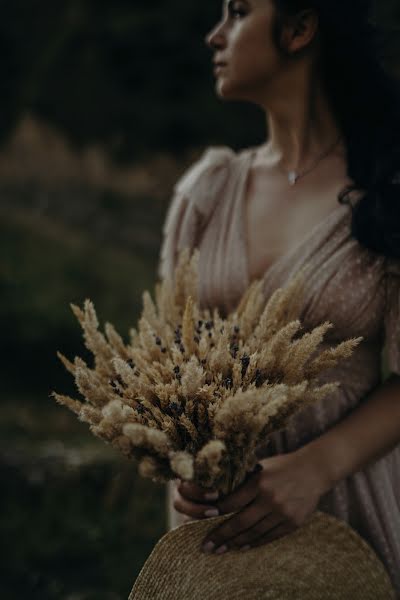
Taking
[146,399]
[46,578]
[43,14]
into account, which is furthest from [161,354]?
[43,14]

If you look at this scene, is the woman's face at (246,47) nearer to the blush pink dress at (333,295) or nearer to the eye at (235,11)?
the eye at (235,11)

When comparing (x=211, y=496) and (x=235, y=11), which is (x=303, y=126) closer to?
(x=235, y=11)

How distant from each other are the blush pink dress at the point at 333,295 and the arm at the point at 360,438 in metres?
0.08

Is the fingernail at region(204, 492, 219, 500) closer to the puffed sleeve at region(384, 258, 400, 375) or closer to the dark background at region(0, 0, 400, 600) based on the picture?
the puffed sleeve at region(384, 258, 400, 375)

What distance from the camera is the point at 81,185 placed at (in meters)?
5.85

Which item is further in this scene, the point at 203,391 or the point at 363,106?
the point at 363,106

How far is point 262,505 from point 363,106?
1.03 meters

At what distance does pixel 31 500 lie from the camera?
387 centimetres

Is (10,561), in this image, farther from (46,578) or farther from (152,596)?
(152,596)

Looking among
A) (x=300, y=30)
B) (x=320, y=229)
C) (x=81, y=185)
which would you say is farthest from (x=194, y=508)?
(x=81, y=185)

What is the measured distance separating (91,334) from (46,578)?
248 centimetres

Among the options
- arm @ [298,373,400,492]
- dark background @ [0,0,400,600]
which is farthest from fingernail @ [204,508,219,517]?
dark background @ [0,0,400,600]

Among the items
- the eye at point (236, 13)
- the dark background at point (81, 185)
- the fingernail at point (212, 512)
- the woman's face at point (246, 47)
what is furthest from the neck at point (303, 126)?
the dark background at point (81, 185)

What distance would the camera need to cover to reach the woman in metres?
1.58
